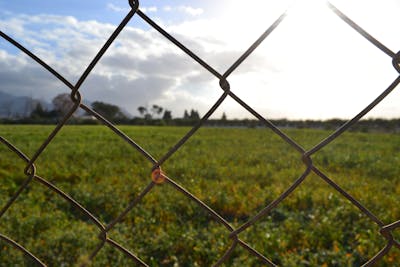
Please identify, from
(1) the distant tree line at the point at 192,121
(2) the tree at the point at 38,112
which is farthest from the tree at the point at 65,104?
(2) the tree at the point at 38,112

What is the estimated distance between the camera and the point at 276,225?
152 inches

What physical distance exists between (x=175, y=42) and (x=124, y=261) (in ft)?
8.31

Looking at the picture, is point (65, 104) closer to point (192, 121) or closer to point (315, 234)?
point (315, 234)

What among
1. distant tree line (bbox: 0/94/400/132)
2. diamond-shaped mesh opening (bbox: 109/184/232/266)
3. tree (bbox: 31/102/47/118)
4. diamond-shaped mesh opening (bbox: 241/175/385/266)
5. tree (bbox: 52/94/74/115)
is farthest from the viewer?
tree (bbox: 31/102/47/118)

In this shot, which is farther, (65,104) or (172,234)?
(65,104)

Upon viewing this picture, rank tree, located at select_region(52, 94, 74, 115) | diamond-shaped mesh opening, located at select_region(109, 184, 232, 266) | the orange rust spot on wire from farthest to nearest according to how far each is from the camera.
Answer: diamond-shaped mesh opening, located at select_region(109, 184, 232, 266), tree, located at select_region(52, 94, 74, 115), the orange rust spot on wire

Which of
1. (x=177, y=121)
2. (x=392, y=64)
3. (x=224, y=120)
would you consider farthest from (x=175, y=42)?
(x=177, y=121)

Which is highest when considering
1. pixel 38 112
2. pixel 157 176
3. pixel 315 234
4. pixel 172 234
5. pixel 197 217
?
pixel 315 234

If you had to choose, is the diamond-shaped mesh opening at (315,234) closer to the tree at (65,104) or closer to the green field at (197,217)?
the green field at (197,217)

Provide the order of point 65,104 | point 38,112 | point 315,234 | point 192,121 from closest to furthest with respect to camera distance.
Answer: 1. point 315,234
2. point 65,104
3. point 192,121
4. point 38,112

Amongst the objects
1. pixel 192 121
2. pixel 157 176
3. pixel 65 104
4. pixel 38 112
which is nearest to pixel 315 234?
pixel 157 176

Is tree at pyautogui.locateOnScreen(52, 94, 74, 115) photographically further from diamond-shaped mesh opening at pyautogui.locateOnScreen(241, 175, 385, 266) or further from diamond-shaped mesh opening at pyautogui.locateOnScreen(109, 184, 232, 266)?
diamond-shaped mesh opening at pyautogui.locateOnScreen(241, 175, 385, 266)

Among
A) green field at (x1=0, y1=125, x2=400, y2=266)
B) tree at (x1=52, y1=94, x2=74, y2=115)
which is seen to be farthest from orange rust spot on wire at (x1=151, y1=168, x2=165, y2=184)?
green field at (x1=0, y1=125, x2=400, y2=266)

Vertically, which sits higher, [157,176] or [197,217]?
[157,176]
